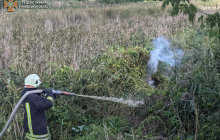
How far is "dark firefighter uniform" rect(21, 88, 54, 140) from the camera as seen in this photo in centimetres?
280

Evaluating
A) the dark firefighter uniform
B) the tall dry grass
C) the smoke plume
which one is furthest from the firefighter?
the smoke plume

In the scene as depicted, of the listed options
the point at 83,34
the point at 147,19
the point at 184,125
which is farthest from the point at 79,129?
the point at 147,19

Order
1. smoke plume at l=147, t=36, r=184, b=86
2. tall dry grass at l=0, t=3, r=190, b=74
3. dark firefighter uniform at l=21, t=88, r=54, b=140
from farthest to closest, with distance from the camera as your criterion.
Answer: smoke plume at l=147, t=36, r=184, b=86 → tall dry grass at l=0, t=3, r=190, b=74 → dark firefighter uniform at l=21, t=88, r=54, b=140

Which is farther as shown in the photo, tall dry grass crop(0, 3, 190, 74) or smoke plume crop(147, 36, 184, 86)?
smoke plume crop(147, 36, 184, 86)

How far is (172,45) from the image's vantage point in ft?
24.2

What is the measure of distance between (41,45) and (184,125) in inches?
152

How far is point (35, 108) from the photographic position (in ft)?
9.45

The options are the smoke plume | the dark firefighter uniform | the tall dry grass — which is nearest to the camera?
the dark firefighter uniform

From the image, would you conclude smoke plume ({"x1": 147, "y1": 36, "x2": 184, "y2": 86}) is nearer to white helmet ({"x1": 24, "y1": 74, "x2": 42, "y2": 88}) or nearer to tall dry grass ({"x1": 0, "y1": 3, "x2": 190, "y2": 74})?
tall dry grass ({"x1": 0, "y1": 3, "x2": 190, "y2": 74})

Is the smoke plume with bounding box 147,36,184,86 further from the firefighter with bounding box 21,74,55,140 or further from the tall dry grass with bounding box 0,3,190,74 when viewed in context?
the firefighter with bounding box 21,74,55,140

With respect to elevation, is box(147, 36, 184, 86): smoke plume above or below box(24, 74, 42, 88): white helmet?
below

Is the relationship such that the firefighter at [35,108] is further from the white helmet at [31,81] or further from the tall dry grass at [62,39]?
the tall dry grass at [62,39]

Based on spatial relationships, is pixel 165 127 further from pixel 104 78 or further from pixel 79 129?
pixel 104 78

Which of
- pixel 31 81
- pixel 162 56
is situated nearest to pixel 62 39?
pixel 162 56
